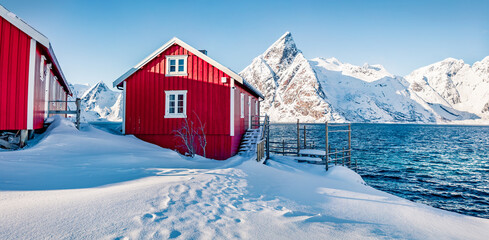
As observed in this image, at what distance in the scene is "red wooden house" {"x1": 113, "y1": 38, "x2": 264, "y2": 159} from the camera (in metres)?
14.4

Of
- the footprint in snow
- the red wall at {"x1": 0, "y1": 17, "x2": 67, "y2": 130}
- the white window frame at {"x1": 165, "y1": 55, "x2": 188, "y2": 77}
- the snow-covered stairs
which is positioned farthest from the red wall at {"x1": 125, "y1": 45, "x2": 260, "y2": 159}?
the footprint in snow

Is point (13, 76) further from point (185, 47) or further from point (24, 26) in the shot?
point (185, 47)

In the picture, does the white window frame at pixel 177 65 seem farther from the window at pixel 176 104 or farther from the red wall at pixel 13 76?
the red wall at pixel 13 76

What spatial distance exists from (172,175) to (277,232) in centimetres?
405

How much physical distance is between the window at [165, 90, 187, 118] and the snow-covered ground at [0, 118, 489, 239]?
7.05 meters

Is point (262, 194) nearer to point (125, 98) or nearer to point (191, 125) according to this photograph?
point (191, 125)

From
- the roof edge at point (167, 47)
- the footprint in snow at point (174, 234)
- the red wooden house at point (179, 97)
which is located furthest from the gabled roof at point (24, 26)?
the footprint in snow at point (174, 234)

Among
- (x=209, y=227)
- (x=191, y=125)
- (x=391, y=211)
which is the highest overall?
(x=191, y=125)

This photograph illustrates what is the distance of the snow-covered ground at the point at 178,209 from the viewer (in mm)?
3430

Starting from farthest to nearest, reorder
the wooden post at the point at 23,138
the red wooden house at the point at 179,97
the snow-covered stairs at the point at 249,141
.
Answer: the snow-covered stairs at the point at 249,141 < the red wooden house at the point at 179,97 < the wooden post at the point at 23,138

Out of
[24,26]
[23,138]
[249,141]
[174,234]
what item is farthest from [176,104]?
[174,234]

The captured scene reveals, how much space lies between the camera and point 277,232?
148 inches

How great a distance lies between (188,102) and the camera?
14734mm

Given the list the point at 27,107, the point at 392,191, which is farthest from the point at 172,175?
the point at 392,191
